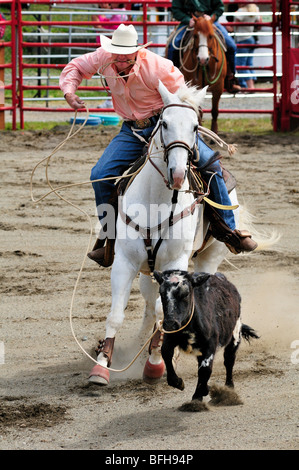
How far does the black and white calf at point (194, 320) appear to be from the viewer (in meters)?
4.55

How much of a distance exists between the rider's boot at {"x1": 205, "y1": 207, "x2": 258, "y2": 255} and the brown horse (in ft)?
21.3

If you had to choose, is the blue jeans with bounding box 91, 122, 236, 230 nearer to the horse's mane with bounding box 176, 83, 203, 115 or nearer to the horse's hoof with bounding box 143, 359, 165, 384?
the horse's mane with bounding box 176, 83, 203, 115

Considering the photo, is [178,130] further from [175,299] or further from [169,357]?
[169,357]

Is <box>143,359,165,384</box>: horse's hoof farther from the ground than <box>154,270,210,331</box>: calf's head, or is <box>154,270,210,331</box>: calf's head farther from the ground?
→ <box>154,270,210,331</box>: calf's head

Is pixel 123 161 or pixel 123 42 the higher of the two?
pixel 123 42

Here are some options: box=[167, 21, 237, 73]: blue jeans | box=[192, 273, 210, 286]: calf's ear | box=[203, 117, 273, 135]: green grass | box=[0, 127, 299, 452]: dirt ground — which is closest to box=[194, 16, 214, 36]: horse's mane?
box=[167, 21, 237, 73]: blue jeans

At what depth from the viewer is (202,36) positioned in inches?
476

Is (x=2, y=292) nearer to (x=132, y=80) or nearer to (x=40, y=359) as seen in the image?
(x=40, y=359)

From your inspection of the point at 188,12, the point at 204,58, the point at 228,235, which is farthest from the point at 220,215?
the point at 188,12

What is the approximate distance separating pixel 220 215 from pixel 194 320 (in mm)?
1219

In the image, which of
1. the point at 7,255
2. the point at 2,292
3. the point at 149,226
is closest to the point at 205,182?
the point at 149,226

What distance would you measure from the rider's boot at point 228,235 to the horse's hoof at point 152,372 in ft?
3.25

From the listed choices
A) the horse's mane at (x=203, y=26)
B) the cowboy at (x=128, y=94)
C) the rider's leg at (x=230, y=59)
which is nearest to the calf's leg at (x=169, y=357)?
the cowboy at (x=128, y=94)

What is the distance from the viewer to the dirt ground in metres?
4.44
